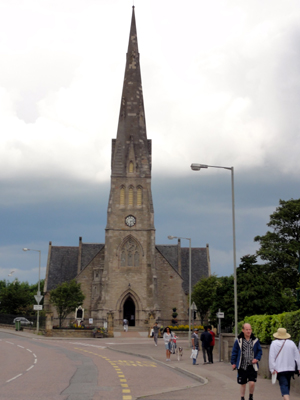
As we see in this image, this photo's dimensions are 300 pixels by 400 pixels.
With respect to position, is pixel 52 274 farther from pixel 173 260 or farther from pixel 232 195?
pixel 232 195

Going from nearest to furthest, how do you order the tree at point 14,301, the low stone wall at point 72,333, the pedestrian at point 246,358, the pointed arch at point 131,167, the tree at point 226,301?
the pedestrian at point 246,358, the tree at point 226,301, the low stone wall at point 72,333, the pointed arch at point 131,167, the tree at point 14,301

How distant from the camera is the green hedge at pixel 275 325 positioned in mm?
15166

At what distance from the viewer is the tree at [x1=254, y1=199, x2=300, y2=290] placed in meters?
52.8

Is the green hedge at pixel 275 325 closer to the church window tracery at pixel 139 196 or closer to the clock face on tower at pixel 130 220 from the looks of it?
the clock face on tower at pixel 130 220

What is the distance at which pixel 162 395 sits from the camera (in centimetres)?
1313

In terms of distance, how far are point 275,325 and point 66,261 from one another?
2404 inches

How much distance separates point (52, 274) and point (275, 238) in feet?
112

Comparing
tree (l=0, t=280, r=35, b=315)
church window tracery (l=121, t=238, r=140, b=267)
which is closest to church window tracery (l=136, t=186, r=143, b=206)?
church window tracery (l=121, t=238, r=140, b=267)

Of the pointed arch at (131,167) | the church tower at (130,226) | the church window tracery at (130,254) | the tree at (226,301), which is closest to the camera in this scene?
the tree at (226,301)

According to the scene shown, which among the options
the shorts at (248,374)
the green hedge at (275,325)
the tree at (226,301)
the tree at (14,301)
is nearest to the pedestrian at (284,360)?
the shorts at (248,374)

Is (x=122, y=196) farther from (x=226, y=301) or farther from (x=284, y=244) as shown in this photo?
(x=226, y=301)

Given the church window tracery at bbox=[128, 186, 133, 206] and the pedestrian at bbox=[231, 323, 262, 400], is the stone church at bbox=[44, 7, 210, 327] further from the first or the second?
the pedestrian at bbox=[231, 323, 262, 400]

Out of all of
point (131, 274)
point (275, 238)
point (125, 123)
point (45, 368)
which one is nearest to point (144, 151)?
point (125, 123)

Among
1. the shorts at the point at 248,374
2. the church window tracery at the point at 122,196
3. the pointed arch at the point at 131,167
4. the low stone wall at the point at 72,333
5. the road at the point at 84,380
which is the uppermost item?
the pointed arch at the point at 131,167
